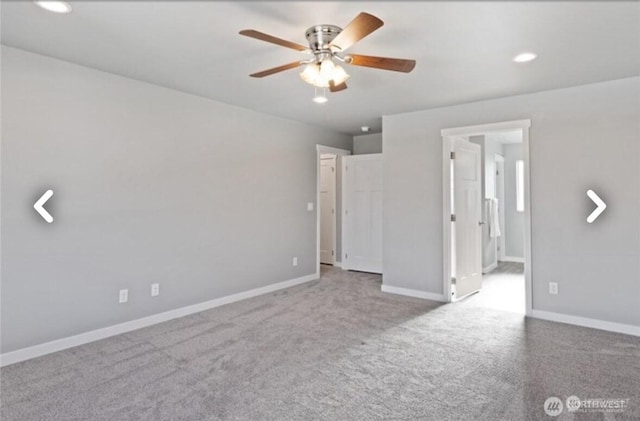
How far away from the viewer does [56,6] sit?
211 centimetres

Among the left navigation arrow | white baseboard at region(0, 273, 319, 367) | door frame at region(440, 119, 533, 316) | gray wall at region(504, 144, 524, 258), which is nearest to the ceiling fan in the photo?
the left navigation arrow

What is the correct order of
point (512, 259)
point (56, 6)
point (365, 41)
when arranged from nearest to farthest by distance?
point (56, 6) → point (365, 41) → point (512, 259)

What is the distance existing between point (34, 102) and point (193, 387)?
254 centimetres

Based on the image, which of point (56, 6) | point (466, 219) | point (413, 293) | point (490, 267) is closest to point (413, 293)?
point (413, 293)

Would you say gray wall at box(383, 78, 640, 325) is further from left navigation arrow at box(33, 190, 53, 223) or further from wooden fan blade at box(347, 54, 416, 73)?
left navigation arrow at box(33, 190, 53, 223)

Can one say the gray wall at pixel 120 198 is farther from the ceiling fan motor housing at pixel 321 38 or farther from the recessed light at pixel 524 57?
the recessed light at pixel 524 57

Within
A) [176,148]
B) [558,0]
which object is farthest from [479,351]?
[176,148]

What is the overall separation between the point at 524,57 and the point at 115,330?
14.0 feet

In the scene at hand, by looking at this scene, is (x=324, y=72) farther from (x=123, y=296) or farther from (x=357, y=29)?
(x=123, y=296)

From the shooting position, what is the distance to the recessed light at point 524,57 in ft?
9.11

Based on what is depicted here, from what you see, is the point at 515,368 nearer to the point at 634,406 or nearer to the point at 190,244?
the point at 634,406

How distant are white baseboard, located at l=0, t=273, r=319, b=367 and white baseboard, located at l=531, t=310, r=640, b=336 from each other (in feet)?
10.6

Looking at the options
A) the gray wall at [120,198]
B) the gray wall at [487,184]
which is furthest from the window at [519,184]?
the gray wall at [120,198]

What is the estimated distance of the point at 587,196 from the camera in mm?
3512
